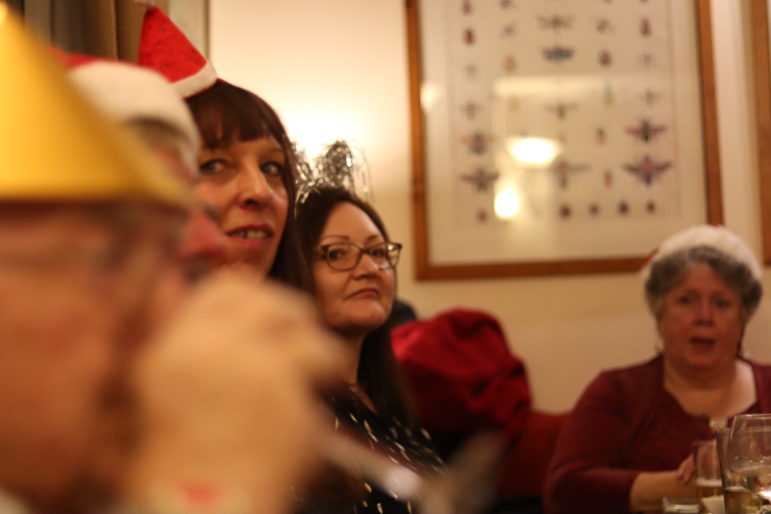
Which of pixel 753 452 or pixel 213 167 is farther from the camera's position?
pixel 753 452

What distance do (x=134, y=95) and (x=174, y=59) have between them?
0.60 meters

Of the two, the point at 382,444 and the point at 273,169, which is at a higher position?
the point at 273,169

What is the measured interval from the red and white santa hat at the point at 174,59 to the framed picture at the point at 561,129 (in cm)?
174

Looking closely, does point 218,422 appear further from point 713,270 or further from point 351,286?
point 713,270

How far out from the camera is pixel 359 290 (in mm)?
1604

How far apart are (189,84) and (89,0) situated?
652 mm

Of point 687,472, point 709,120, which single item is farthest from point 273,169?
point 709,120

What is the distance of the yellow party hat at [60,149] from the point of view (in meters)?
0.28

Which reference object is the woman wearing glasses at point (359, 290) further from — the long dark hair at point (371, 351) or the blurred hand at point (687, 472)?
the blurred hand at point (687, 472)

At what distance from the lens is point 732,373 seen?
2217mm

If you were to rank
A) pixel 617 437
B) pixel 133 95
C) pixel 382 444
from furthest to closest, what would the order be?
pixel 617 437, pixel 382 444, pixel 133 95

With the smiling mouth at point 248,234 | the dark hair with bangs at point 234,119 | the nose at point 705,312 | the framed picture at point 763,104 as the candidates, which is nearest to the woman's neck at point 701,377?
the nose at point 705,312

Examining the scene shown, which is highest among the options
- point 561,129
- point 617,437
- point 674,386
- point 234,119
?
point 561,129

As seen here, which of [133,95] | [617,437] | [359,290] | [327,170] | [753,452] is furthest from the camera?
[617,437]
